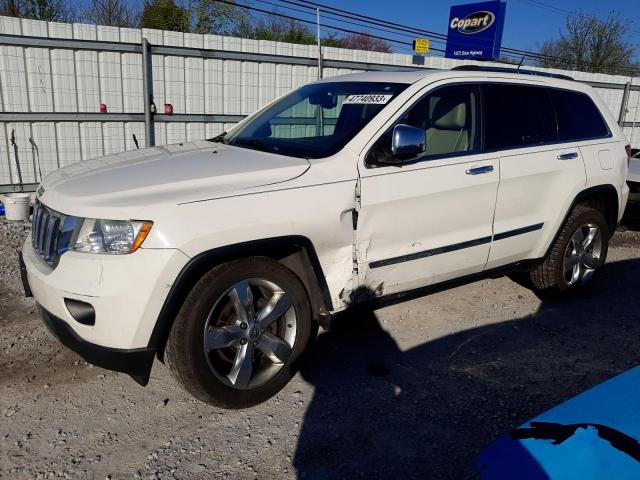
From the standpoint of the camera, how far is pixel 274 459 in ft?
8.55

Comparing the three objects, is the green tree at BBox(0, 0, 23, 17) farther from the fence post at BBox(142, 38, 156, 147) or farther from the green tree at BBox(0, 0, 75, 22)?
the fence post at BBox(142, 38, 156, 147)

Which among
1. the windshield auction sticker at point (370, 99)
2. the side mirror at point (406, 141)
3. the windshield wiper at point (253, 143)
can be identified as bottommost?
the windshield wiper at point (253, 143)

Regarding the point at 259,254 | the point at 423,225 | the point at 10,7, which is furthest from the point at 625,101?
→ the point at 10,7

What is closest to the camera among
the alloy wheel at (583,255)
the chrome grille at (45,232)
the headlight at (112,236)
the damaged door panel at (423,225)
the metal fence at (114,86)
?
the headlight at (112,236)

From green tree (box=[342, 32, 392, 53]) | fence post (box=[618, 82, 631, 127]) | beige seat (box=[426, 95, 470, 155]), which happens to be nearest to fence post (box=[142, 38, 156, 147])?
beige seat (box=[426, 95, 470, 155])

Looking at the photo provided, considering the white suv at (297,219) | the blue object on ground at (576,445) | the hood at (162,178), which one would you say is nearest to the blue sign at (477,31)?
the white suv at (297,219)

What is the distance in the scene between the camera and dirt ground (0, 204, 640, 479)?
2578mm

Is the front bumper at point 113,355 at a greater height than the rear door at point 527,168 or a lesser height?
lesser

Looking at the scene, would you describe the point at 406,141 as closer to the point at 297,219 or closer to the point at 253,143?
the point at 297,219

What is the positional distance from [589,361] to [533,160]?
4.90 feet

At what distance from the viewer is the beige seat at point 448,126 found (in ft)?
11.9

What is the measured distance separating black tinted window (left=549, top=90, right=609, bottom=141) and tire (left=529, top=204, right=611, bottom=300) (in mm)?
623

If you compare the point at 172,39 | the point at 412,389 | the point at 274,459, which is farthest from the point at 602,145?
the point at 172,39

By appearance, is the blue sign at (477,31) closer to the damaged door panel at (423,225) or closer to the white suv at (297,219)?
the white suv at (297,219)
